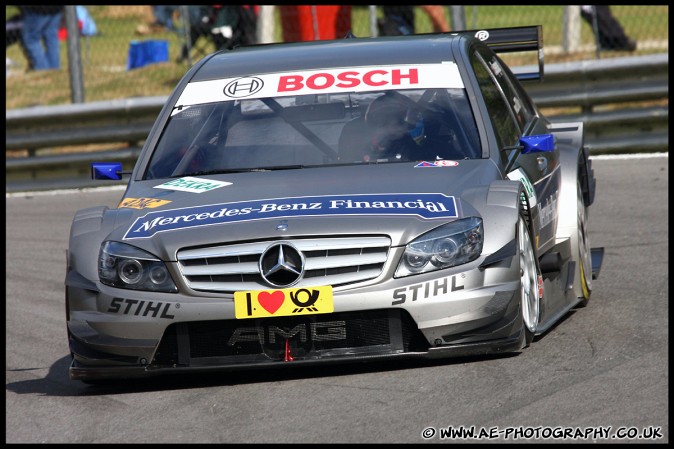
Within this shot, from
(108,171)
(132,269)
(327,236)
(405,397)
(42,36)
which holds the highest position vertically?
(327,236)

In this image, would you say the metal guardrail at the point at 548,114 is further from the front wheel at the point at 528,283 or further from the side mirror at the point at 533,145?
the front wheel at the point at 528,283

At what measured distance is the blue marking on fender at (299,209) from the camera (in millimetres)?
5723

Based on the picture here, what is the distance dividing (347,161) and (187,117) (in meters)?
1.02

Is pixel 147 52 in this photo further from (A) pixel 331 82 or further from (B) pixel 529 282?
(B) pixel 529 282

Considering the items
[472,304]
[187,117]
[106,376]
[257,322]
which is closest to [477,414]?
[472,304]

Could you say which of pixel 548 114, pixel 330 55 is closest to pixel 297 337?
pixel 330 55

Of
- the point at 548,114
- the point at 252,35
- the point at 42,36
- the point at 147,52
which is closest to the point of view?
the point at 548,114

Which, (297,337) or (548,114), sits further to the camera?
(548,114)

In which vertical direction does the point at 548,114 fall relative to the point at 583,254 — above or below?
below

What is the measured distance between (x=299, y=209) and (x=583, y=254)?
6.97 feet

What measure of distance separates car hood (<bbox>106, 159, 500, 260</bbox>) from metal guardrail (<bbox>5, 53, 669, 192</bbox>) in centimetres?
652

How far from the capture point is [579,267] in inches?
278

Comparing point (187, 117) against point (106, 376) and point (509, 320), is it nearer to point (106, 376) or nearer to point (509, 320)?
point (106, 376)

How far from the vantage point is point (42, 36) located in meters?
18.7
